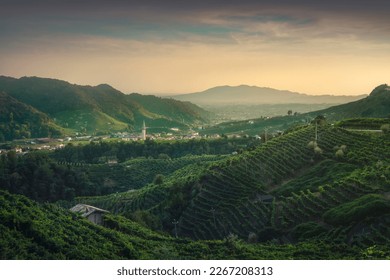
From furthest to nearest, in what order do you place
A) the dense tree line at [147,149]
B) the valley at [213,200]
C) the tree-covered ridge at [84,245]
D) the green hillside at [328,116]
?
the green hillside at [328,116]
the dense tree line at [147,149]
the valley at [213,200]
the tree-covered ridge at [84,245]

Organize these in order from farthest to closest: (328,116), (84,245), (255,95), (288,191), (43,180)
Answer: (328,116), (43,180), (288,191), (255,95), (84,245)

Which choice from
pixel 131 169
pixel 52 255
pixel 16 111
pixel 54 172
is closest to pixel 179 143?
pixel 131 169

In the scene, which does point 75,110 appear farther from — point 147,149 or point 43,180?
point 147,149

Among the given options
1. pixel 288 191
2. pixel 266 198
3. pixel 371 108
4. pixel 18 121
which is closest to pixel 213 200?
pixel 266 198

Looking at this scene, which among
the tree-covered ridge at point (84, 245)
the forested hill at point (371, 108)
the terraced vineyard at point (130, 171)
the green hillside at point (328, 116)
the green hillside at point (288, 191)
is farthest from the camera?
the green hillside at point (328, 116)

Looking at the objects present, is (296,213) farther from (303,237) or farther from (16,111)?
(16,111)

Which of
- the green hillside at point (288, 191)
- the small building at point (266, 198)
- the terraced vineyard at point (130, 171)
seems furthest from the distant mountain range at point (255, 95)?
the terraced vineyard at point (130, 171)

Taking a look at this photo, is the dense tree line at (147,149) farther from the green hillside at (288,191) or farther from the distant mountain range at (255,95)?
the distant mountain range at (255,95)

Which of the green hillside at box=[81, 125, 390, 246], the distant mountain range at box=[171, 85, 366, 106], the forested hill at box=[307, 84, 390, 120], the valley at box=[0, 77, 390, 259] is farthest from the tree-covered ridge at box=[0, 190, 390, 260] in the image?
the forested hill at box=[307, 84, 390, 120]
